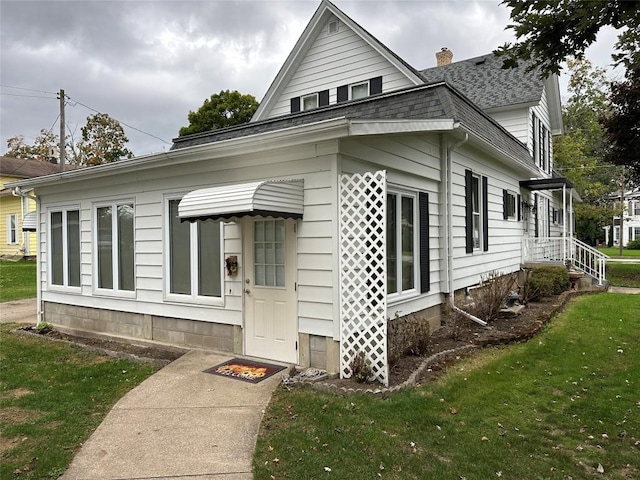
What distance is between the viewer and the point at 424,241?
679cm

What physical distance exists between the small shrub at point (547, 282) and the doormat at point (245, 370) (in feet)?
22.8

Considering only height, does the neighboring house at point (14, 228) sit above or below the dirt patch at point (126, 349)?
above

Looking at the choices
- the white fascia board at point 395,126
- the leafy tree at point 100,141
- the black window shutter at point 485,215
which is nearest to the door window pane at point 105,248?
the white fascia board at point 395,126

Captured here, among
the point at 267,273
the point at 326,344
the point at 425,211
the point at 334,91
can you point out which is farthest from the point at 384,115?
the point at 334,91

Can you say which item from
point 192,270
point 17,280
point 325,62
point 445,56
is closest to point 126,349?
point 192,270

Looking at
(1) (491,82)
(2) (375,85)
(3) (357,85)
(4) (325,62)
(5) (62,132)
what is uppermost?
(4) (325,62)

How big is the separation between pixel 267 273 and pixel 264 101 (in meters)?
10.1

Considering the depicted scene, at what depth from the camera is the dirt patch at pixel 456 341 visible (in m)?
4.88

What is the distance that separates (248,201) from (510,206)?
345 inches

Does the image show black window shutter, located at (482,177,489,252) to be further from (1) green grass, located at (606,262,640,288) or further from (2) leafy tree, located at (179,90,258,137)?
(2) leafy tree, located at (179,90,258,137)

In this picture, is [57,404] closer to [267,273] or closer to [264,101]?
[267,273]

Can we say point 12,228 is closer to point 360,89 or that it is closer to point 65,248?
point 65,248

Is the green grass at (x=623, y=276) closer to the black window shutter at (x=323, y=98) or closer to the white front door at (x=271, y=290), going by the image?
the black window shutter at (x=323, y=98)

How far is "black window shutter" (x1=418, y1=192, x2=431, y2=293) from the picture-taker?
265 inches
